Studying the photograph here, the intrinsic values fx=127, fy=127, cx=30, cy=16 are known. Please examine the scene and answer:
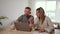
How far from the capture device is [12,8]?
5.09 metres

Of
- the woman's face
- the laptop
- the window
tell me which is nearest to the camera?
the laptop

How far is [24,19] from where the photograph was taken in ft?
9.27

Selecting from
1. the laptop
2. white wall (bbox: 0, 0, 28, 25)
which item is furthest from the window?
the laptop

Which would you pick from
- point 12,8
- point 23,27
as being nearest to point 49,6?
point 12,8

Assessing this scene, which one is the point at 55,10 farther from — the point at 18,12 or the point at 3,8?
the point at 3,8

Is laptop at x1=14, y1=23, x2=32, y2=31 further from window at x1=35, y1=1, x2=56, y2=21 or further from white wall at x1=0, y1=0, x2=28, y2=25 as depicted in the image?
window at x1=35, y1=1, x2=56, y2=21

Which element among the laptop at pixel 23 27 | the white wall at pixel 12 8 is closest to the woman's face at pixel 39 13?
the laptop at pixel 23 27

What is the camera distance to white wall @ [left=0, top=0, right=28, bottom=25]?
197 inches

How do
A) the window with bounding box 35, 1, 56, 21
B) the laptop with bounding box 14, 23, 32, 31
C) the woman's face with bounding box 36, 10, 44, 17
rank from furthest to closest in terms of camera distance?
the window with bounding box 35, 1, 56, 21, the woman's face with bounding box 36, 10, 44, 17, the laptop with bounding box 14, 23, 32, 31

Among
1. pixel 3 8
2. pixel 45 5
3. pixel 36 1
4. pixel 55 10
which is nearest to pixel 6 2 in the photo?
pixel 3 8

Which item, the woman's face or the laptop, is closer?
the laptop

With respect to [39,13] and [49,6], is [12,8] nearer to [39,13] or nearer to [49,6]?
[49,6]

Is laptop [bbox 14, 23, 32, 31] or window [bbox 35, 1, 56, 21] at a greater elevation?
window [bbox 35, 1, 56, 21]

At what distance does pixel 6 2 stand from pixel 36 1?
1.21 meters
